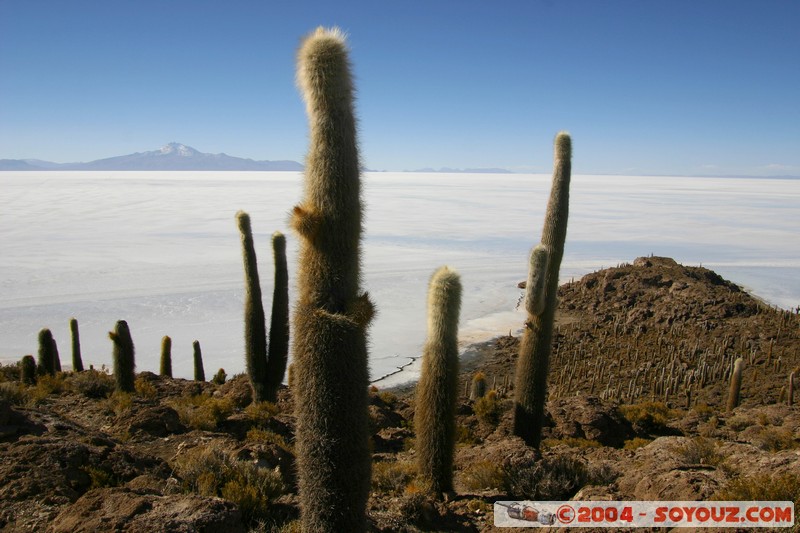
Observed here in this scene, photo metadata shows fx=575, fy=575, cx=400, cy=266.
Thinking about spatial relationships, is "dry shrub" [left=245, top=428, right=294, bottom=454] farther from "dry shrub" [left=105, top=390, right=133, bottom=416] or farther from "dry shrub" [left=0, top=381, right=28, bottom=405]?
"dry shrub" [left=0, top=381, right=28, bottom=405]

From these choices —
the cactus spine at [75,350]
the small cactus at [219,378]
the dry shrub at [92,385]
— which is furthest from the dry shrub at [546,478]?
the cactus spine at [75,350]

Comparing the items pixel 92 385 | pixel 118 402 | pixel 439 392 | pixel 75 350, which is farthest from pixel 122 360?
pixel 439 392

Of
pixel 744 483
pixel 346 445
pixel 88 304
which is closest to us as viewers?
pixel 346 445

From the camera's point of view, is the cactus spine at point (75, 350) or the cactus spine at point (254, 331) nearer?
the cactus spine at point (254, 331)

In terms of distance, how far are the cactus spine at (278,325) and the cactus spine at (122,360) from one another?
8.24ft

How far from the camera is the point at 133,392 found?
34.6 feet

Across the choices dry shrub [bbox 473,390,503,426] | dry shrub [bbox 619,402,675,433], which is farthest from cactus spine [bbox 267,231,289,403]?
dry shrub [bbox 619,402,675,433]

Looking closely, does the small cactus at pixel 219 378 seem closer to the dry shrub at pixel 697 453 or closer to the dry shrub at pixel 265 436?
the dry shrub at pixel 265 436

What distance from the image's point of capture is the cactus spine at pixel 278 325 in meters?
10.8

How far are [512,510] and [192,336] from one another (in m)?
13.9

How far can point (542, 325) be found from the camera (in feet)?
27.4

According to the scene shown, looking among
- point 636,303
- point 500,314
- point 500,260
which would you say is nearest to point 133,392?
point 500,314

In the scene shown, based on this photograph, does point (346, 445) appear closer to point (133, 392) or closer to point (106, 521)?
point (106, 521)

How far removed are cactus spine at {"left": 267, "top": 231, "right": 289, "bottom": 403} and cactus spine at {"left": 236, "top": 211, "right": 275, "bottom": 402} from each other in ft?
0.42
